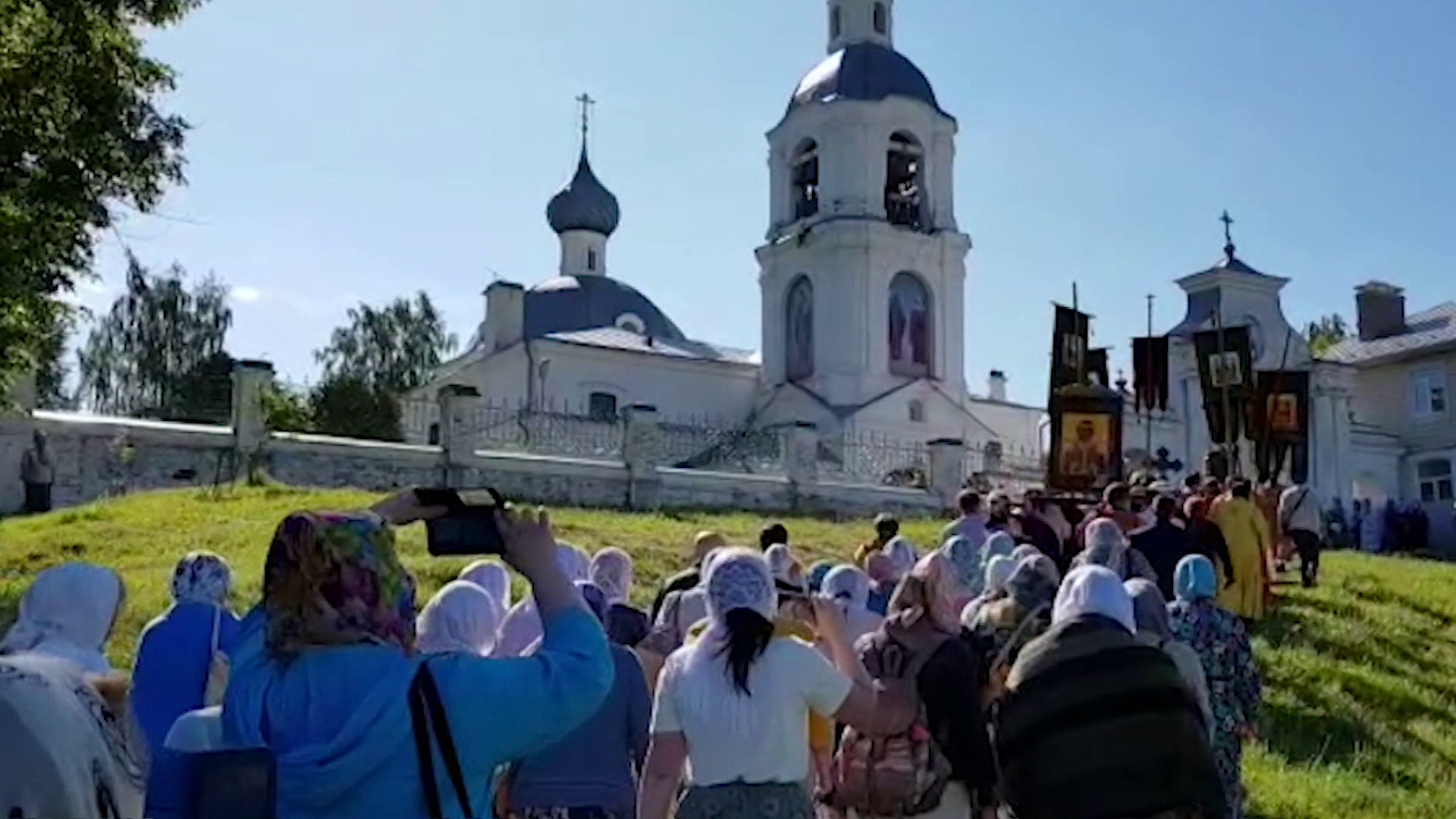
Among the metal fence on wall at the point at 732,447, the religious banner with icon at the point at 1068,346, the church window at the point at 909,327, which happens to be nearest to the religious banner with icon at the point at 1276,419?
the religious banner with icon at the point at 1068,346

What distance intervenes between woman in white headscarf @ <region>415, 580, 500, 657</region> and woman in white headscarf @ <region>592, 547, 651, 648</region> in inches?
46.6

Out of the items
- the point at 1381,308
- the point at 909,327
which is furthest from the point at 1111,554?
the point at 1381,308

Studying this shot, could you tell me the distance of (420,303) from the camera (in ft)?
186

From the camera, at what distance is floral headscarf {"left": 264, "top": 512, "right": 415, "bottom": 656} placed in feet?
9.41

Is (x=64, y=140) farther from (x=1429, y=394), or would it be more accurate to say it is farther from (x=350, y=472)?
(x=1429, y=394)

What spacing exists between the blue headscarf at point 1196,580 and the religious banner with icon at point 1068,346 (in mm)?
16148

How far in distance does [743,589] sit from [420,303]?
5305cm

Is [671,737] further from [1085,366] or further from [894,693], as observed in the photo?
[1085,366]

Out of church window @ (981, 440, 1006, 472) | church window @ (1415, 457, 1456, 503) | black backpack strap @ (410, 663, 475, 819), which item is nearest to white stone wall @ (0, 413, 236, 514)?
church window @ (981, 440, 1006, 472)

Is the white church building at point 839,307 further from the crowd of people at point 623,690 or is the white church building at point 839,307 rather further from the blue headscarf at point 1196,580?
the crowd of people at point 623,690

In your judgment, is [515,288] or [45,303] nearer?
[45,303]

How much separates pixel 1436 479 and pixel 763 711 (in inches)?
1864

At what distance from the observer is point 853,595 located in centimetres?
734

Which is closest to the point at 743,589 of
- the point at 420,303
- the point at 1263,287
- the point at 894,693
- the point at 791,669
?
the point at 791,669
